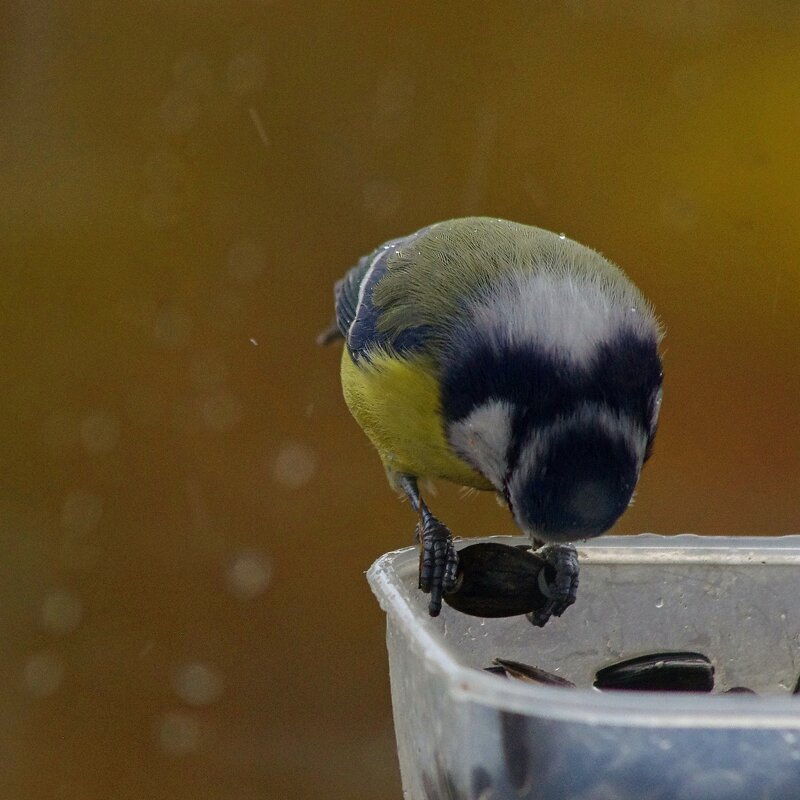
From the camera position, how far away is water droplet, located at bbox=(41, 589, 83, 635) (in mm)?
1255

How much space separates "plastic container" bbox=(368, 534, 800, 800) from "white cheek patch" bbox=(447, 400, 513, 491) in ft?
0.16

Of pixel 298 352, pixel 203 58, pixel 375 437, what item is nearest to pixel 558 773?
pixel 375 437

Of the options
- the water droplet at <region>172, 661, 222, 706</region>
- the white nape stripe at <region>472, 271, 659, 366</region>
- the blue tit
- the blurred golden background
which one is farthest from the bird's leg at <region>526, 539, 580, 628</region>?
the water droplet at <region>172, 661, 222, 706</region>

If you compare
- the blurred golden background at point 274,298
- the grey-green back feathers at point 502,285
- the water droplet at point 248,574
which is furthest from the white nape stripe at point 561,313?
the water droplet at point 248,574

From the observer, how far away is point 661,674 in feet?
1.91

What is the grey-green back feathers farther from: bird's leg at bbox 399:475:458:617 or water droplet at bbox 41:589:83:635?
water droplet at bbox 41:589:83:635

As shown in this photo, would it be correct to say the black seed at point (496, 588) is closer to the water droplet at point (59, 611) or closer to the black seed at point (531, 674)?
the black seed at point (531, 674)

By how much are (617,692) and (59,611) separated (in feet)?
3.11

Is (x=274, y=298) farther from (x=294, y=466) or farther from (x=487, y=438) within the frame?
(x=487, y=438)

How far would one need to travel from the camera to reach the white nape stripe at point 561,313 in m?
0.71

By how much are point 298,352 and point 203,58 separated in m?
0.34

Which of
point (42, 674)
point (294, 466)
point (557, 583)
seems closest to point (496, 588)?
point (557, 583)

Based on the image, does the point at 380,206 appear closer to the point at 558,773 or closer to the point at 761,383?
the point at 761,383

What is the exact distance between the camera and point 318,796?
134cm
